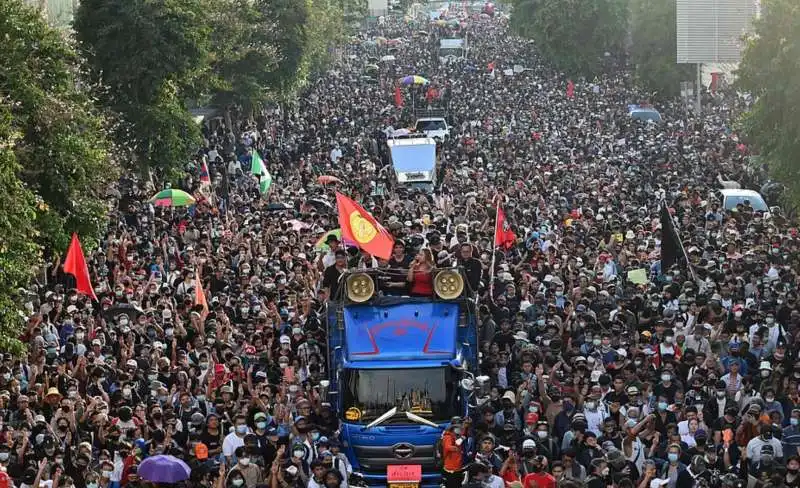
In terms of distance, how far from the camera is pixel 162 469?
16312 mm

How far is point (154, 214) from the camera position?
113 ft

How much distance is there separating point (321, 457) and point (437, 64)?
240ft

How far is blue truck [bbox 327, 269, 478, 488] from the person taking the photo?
59.3 feet

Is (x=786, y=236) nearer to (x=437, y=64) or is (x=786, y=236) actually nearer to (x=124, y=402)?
(x=124, y=402)

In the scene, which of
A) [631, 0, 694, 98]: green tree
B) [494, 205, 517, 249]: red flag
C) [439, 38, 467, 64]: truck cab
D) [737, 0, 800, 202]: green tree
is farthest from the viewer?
[439, 38, 467, 64]: truck cab

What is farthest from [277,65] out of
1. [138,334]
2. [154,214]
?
[138,334]

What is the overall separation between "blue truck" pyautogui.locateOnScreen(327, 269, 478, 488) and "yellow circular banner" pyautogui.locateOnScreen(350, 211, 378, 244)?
4.33 meters

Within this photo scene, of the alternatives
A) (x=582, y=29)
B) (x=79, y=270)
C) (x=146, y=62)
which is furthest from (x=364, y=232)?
(x=582, y=29)

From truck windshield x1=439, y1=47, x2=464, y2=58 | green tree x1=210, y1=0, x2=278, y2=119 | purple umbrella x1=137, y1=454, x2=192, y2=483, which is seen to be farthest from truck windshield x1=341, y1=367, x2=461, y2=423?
truck windshield x1=439, y1=47, x2=464, y2=58

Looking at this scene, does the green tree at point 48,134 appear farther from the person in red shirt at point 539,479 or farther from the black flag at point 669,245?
the person in red shirt at point 539,479

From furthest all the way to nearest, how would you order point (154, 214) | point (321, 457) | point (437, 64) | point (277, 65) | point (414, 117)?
point (437, 64), point (414, 117), point (277, 65), point (154, 214), point (321, 457)

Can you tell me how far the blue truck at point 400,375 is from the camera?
59.3 ft

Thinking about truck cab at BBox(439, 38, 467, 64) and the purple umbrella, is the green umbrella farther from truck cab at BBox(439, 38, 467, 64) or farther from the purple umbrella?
truck cab at BBox(439, 38, 467, 64)

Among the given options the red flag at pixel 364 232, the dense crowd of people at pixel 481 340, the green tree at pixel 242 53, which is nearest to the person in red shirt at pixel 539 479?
the dense crowd of people at pixel 481 340
